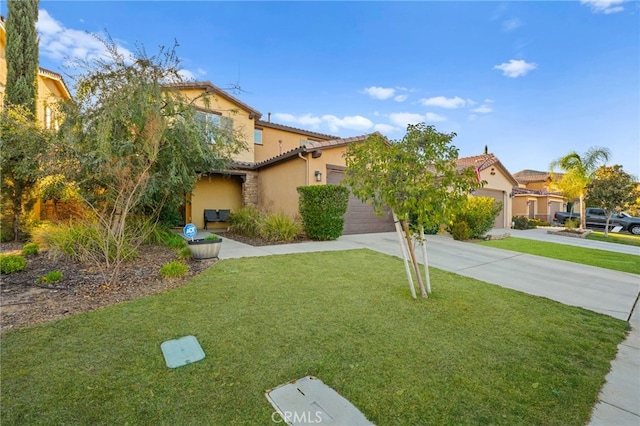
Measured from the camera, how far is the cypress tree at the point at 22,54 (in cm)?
926

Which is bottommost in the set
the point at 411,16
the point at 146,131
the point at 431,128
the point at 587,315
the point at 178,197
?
the point at 587,315

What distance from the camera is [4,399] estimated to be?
2.13 meters

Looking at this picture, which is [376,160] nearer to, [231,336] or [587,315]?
[231,336]

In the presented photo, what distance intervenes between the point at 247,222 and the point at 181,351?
343 inches

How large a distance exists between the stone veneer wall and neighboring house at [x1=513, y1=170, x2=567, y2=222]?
19.6 metres

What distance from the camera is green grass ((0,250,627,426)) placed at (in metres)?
2.09

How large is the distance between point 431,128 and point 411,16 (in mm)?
8135

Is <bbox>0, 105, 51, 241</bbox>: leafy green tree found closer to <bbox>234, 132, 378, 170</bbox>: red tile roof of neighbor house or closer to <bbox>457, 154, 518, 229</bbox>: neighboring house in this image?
<bbox>234, 132, 378, 170</bbox>: red tile roof of neighbor house

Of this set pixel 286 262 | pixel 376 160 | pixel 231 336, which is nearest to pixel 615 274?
pixel 376 160

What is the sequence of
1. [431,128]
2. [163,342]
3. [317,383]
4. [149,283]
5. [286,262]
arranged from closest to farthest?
1. [317,383]
2. [163,342]
3. [431,128]
4. [149,283]
5. [286,262]

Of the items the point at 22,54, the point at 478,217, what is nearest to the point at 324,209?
the point at 478,217

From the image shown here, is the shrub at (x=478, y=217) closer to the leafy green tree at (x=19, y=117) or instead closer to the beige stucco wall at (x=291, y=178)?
the beige stucco wall at (x=291, y=178)

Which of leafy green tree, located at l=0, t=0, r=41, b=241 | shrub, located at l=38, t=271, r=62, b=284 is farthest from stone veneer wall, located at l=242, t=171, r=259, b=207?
shrub, located at l=38, t=271, r=62, b=284

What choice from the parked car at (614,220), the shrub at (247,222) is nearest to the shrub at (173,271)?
the shrub at (247,222)
